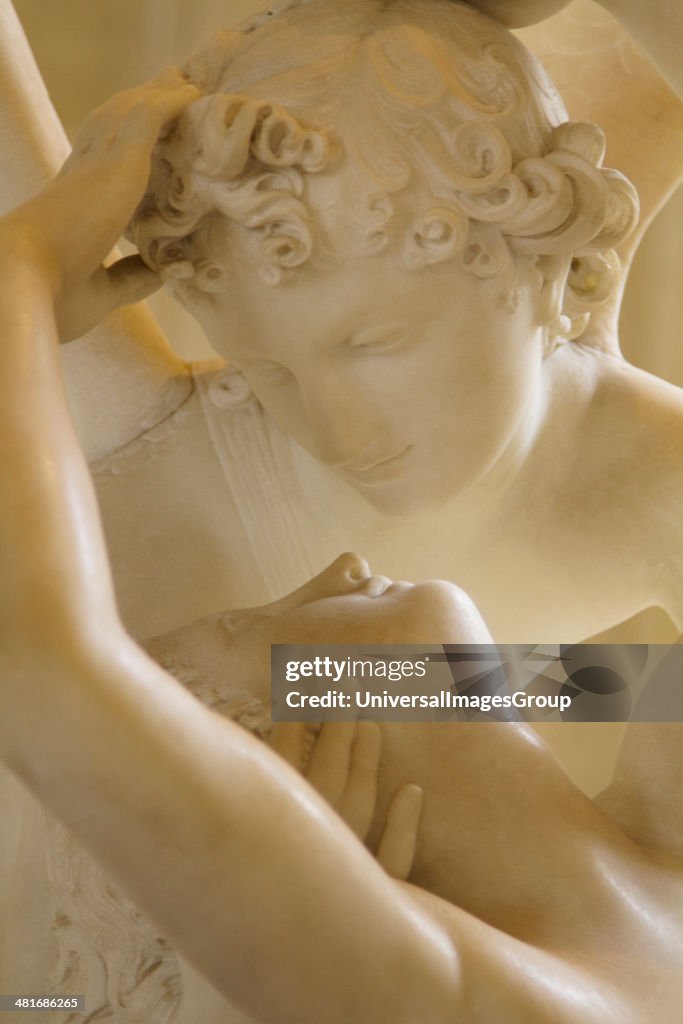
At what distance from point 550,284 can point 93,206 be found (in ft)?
1.20

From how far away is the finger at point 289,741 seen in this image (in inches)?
38.6

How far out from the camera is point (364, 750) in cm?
98

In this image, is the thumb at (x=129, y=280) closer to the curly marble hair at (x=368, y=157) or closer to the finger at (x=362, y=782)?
the curly marble hair at (x=368, y=157)

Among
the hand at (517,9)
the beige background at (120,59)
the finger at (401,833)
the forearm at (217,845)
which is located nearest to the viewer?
the forearm at (217,845)

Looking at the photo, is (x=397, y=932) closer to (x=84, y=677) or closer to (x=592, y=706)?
(x=84, y=677)

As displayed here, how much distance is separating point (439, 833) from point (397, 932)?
18 centimetres

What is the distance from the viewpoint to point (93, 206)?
3.21 feet

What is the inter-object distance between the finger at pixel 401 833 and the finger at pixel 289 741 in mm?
70

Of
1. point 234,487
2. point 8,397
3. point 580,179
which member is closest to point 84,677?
point 8,397

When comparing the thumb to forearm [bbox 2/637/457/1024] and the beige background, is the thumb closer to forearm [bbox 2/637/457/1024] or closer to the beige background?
forearm [bbox 2/637/457/1024]

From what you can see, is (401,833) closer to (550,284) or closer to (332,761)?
(332,761)

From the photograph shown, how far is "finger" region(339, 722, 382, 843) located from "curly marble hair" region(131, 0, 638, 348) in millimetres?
320

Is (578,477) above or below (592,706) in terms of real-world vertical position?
above

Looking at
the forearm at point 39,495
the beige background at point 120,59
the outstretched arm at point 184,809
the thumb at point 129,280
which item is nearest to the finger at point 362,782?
the outstretched arm at point 184,809
